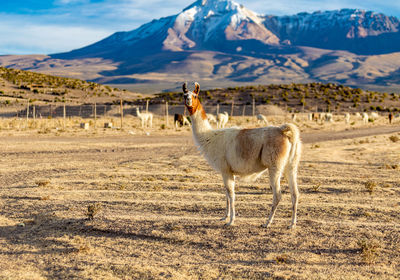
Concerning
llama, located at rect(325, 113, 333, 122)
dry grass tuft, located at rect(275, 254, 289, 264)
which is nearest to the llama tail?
dry grass tuft, located at rect(275, 254, 289, 264)

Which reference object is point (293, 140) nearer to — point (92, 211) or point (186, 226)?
point (186, 226)

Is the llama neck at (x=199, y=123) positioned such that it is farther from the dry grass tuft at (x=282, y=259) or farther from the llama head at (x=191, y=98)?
the dry grass tuft at (x=282, y=259)

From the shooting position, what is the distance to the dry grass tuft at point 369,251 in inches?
210

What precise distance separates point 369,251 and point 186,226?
2796 millimetres

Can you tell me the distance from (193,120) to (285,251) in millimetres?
2705

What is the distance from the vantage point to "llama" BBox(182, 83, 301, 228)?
6.43 m

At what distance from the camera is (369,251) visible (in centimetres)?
542

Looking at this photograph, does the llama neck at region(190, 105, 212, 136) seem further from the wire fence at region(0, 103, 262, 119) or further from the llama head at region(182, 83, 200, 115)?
the wire fence at region(0, 103, 262, 119)

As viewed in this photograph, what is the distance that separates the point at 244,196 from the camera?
29.3ft

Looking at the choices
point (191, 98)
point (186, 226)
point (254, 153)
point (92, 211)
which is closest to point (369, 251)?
point (254, 153)

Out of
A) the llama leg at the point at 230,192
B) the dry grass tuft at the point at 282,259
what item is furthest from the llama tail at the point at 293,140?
the dry grass tuft at the point at 282,259

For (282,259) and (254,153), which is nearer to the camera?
(282,259)

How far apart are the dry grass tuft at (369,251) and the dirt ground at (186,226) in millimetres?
15

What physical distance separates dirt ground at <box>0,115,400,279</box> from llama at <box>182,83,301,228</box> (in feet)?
2.24
